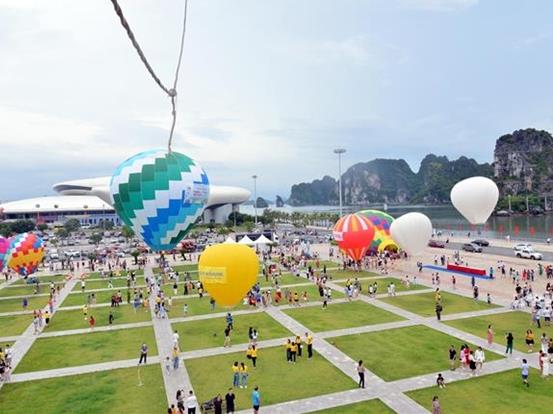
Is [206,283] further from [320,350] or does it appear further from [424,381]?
[424,381]

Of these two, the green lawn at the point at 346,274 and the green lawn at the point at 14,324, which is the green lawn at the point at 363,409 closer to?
the green lawn at the point at 14,324

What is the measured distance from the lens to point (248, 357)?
17406mm

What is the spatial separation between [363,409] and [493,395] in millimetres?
4040

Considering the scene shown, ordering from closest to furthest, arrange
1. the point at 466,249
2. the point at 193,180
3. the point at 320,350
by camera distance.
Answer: the point at 193,180 → the point at 320,350 → the point at 466,249

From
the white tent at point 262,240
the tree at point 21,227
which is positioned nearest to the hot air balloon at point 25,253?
the white tent at point 262,240

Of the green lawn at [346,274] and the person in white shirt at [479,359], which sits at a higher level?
the green lawn at [346,274]

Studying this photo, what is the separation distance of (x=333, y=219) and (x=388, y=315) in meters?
77.4

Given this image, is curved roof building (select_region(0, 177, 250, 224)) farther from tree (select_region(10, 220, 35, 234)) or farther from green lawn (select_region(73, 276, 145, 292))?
green lawn (select_region(73, 276, 145, 292))

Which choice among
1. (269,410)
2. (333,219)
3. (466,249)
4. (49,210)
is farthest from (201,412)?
(49,210)

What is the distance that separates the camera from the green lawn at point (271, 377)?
14.5m

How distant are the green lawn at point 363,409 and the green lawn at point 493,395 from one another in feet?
3.76

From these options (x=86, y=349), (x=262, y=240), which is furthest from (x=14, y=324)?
(x=262, y=240)

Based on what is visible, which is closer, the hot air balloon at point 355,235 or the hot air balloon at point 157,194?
the hot air balloon at point 157,194

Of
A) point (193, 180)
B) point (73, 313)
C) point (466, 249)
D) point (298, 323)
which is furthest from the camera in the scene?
point (466, 249)
